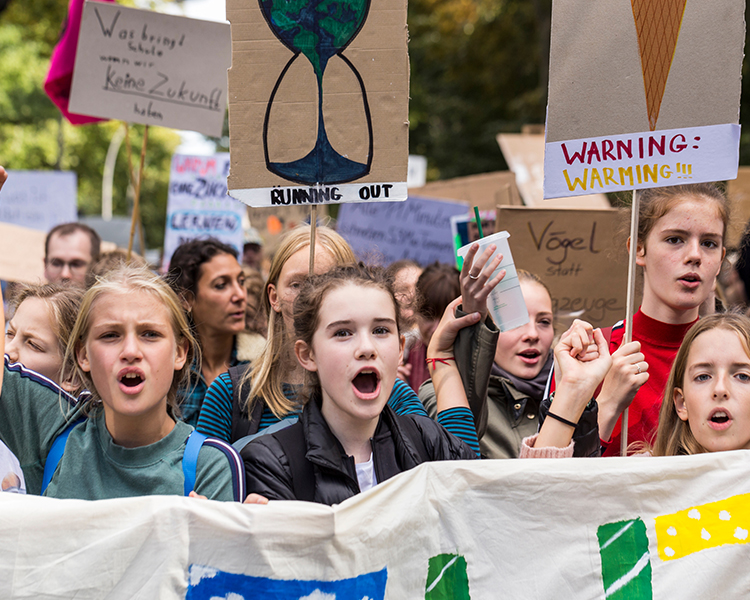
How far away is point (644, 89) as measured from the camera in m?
2.61

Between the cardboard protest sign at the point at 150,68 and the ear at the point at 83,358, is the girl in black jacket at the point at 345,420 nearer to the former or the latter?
the ear at the point at 83,358

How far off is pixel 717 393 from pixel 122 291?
169 cm

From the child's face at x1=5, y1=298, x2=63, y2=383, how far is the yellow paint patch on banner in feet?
6.70

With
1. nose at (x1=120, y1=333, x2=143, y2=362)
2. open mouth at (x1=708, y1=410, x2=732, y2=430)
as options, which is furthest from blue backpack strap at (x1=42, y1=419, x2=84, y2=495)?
open mouth at (x1=708, y1=410, x2=732, y2=430)

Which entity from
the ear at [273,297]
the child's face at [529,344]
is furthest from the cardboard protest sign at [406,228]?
the ear at [273,297]

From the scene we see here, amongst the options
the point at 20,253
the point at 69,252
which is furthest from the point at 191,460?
the point at 20,253

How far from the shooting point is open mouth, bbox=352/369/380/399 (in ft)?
7.60

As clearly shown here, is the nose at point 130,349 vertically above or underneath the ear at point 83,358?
above

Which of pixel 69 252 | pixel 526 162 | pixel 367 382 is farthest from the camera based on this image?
pixel 526 162

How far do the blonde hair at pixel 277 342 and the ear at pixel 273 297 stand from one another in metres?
0.01

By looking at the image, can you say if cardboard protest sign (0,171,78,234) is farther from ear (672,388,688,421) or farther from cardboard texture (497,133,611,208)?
ear (672,388,688,421)

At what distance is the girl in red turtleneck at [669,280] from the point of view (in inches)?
111

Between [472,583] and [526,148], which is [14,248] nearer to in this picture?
[526,148]

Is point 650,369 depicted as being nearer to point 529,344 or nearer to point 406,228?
point 529,344
